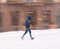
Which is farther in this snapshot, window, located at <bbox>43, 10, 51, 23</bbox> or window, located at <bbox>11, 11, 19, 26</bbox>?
window, located at <bbox>43, 10, 51, 23</bbox>

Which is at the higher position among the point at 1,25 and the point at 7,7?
the point at 7,7

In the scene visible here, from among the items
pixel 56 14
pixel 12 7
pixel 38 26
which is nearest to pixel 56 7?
pixel 56 14

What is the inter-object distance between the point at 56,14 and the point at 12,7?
4.12 metres

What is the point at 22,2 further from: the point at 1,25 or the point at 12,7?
the point at 1,25

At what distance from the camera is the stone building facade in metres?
23.8

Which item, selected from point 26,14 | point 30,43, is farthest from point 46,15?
point 30,43

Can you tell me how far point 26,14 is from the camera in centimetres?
2397

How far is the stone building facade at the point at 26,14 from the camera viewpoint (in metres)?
23.8

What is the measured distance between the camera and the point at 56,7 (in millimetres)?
24297

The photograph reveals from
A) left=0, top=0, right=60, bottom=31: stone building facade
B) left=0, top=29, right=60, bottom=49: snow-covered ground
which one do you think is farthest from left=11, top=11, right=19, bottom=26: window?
left=0, top=29, right=60, bottom=49: snow-covered ground

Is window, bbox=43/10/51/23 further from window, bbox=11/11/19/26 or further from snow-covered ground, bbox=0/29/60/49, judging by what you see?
snow-covered ground, bbox=0/29/60/49

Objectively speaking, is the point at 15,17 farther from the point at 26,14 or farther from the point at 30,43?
the point at 30,43

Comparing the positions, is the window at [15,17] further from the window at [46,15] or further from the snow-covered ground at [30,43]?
the snow-covered ground at [30,43]

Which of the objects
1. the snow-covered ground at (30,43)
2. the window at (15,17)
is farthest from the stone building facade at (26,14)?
the snow-covered ground at (30,43)
